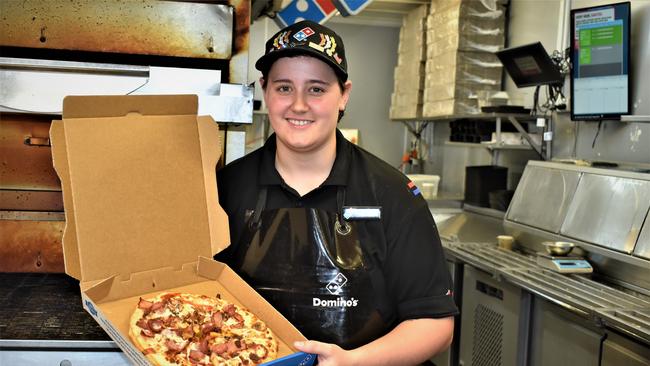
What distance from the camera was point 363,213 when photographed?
164 cm

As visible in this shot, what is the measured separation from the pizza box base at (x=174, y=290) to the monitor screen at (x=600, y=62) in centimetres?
270

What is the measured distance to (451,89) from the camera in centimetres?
532

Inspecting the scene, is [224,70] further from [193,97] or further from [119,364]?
[119,364]

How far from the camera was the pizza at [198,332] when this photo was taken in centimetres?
139

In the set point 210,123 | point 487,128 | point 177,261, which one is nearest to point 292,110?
point 210,123

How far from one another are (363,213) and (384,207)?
0.06 metres

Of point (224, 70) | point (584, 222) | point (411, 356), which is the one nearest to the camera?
point (411, 356)

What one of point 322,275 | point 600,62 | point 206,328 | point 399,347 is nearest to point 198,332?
point 206,328

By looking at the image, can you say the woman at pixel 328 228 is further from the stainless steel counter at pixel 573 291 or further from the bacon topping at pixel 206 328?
the stainless steel counter at pixel 573 291

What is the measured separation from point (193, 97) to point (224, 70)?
0.41m

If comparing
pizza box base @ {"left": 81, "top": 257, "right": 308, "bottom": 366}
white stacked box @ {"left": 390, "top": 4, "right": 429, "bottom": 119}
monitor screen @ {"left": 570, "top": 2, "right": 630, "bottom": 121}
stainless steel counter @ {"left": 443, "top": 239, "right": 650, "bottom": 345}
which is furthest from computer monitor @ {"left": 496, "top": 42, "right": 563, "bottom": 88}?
pizza box base @ {"left": 81, "top": 257, "right": 308, "bottom": 366}

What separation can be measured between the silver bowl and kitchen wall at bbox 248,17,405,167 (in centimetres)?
429

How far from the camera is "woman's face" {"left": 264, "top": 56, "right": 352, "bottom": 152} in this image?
5.14 ft

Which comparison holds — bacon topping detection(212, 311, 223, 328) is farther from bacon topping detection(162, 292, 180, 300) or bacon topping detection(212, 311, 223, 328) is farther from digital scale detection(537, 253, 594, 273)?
digital scale detection(537, 253, 594, 273)
